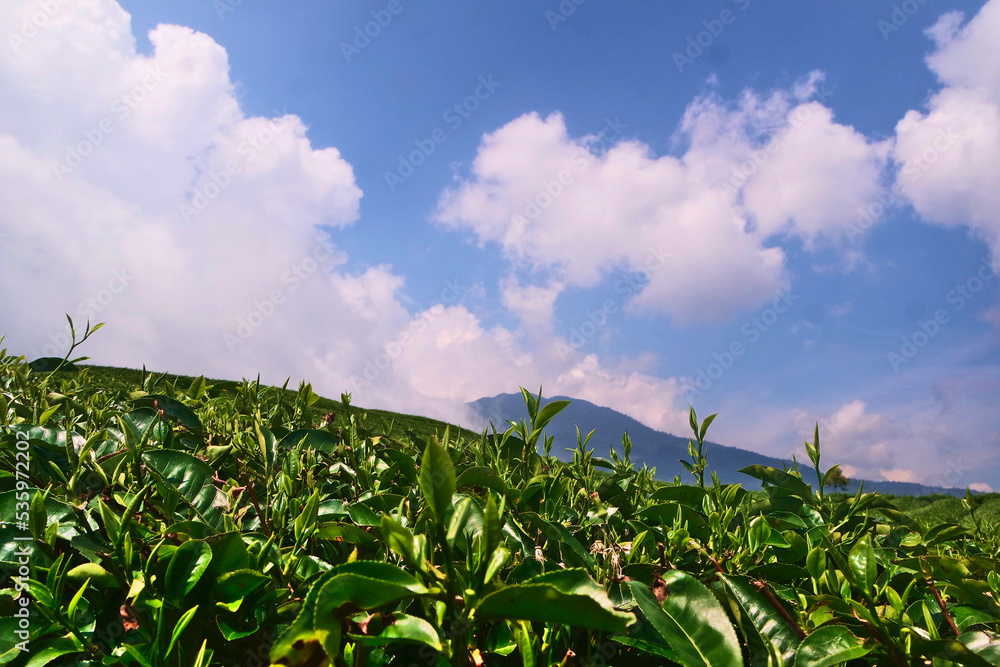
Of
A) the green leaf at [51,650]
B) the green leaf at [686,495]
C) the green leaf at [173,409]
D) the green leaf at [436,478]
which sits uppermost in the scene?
the green leaf at [173,409]

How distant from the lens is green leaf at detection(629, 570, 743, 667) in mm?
722

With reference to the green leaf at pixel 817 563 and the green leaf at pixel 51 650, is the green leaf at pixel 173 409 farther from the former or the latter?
the green leaf at pixel 817 563

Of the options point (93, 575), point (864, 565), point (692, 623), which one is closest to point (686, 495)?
point (864, 565)

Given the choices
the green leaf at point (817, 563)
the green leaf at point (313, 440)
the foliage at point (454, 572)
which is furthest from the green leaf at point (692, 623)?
the green leaf at point (313, 440)

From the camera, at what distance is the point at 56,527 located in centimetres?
91

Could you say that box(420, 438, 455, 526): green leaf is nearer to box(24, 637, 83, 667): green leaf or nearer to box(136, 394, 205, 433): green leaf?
box(24, 637, 83, 667): green leaf

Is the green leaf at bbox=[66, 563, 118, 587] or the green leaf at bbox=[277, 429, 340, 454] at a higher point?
the green leaf at bbox=[277, 429, 340, 454]

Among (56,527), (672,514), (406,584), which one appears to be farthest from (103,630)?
(672,514)

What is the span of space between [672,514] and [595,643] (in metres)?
0.48

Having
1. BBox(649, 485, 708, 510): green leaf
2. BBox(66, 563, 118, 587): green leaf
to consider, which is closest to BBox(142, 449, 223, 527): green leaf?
BBox(66, 563, 118, 587): green leaf

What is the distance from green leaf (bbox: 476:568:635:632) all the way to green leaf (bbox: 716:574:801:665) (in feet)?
1.07

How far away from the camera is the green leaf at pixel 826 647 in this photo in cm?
72

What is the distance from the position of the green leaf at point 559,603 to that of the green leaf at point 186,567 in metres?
0.48

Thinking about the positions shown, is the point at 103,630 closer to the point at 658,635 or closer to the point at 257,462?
the point at 257,462
